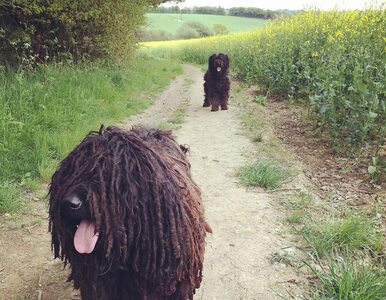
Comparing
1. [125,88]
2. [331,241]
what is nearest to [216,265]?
[331,241]

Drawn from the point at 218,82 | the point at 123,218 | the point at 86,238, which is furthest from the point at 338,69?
the point at 86,238

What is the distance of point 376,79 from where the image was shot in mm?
5270

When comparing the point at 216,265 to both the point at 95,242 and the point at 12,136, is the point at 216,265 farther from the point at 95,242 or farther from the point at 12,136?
the point at 12,136

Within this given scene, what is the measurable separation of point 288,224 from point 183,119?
179 inches

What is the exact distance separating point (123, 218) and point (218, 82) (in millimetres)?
7251

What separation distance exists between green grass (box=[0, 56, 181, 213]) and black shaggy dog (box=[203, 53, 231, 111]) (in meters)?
1.57

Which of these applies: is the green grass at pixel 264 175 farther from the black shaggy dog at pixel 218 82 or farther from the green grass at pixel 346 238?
the black shaggy dog at pixel 218 82

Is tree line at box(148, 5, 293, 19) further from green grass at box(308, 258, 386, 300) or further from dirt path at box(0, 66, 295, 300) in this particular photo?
green grass at box(308, 258, 386, 300)

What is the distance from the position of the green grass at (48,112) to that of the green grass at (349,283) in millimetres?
2943

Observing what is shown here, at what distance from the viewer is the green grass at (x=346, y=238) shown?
3.28 metres

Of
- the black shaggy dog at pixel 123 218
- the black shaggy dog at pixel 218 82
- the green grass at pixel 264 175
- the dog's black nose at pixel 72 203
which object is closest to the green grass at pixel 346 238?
the green grass at pixel 264 175

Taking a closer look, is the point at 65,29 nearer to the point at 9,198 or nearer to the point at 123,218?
the point at 9,198

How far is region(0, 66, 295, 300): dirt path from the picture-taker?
2945mm

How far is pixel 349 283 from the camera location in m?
2.66
